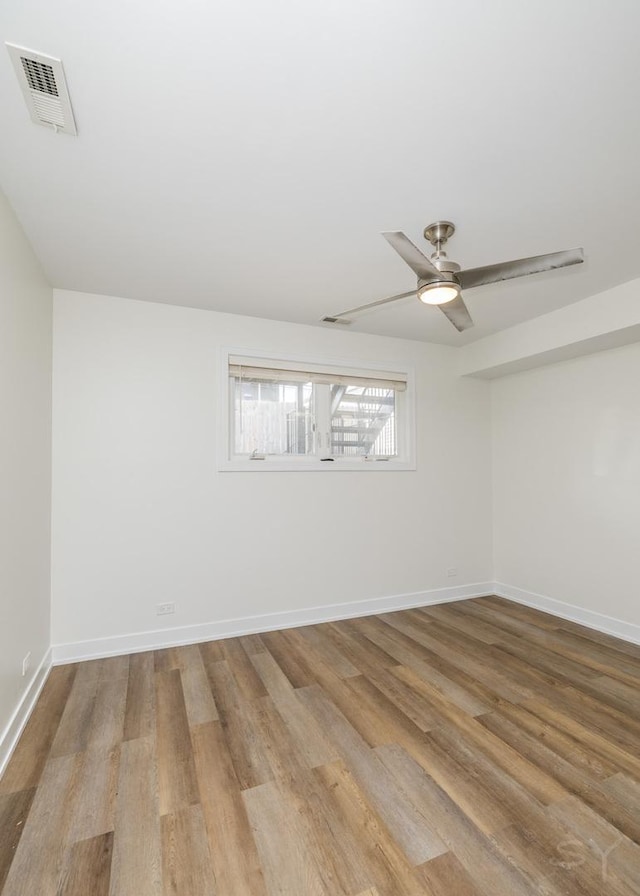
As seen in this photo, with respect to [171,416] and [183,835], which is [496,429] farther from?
[183,835]

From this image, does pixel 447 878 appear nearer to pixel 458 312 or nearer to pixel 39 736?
pixel 39 736

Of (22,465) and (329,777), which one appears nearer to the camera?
(329,777)

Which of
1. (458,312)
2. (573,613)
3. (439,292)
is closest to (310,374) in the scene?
(458,312)

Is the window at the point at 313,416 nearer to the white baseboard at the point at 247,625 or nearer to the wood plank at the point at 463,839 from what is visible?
the white baseboard at the point at 247,625

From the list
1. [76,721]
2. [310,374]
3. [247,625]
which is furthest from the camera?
[310,374]

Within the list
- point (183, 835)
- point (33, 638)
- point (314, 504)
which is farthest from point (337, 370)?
point (183, 835)

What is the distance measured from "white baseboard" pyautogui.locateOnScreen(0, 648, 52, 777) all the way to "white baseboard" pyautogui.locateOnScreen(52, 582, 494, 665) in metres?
0.26

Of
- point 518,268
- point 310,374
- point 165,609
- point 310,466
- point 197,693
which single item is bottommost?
point 197,693

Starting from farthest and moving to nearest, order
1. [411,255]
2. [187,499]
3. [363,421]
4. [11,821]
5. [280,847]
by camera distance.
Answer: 1. [363,421]
2. [187,499]
3. [411,255]
4. [11,821]
5. [280,847]

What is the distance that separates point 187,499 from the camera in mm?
3189

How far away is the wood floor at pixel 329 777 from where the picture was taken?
1340 millimetres

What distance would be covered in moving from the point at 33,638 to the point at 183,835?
1.50 metres

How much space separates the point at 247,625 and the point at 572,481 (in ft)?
10.1

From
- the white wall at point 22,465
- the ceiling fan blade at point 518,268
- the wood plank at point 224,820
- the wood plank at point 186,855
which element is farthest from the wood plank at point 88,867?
the ceiling fan blade at point 518,268
